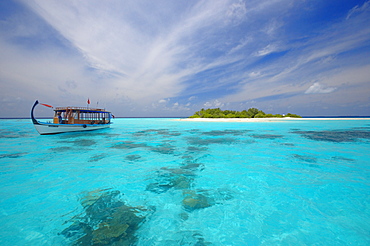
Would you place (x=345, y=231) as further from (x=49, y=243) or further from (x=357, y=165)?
(x=357, y=165)

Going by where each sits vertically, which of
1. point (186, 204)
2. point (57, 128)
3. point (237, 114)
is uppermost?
point (237, 114)

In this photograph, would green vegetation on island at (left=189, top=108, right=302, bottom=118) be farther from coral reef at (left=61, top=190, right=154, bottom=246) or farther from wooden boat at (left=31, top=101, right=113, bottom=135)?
coral reef at (left=61, top=190, right=154, bottom=246)

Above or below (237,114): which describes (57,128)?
below

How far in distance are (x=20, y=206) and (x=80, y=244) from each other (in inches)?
142

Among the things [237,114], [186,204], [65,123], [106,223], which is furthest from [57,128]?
[237,114]

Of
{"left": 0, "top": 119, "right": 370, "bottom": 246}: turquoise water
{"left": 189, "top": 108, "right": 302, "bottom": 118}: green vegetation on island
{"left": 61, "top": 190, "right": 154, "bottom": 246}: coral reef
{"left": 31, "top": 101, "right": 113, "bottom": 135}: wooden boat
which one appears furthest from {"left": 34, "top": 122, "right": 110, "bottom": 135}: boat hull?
{"left": 189, "top": 108, "right": 302, "bottom": 118}: green vegetation on island

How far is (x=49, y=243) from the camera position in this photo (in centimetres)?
339

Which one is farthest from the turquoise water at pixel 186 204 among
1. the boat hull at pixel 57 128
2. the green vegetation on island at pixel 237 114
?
the green vegetation on island at pixel 237 114

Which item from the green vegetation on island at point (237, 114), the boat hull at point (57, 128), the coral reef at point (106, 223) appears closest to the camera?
the coral reef at point (106, 223)

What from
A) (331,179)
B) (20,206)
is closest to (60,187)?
(20,206)

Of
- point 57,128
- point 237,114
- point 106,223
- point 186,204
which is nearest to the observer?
point 106,223

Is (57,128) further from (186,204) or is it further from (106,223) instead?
(186,204)

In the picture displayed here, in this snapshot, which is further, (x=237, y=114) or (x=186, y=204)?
(x=237, y=114)

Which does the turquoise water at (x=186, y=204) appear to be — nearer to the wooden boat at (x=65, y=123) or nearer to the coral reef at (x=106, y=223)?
the coral reef at (x=106, y=223)
